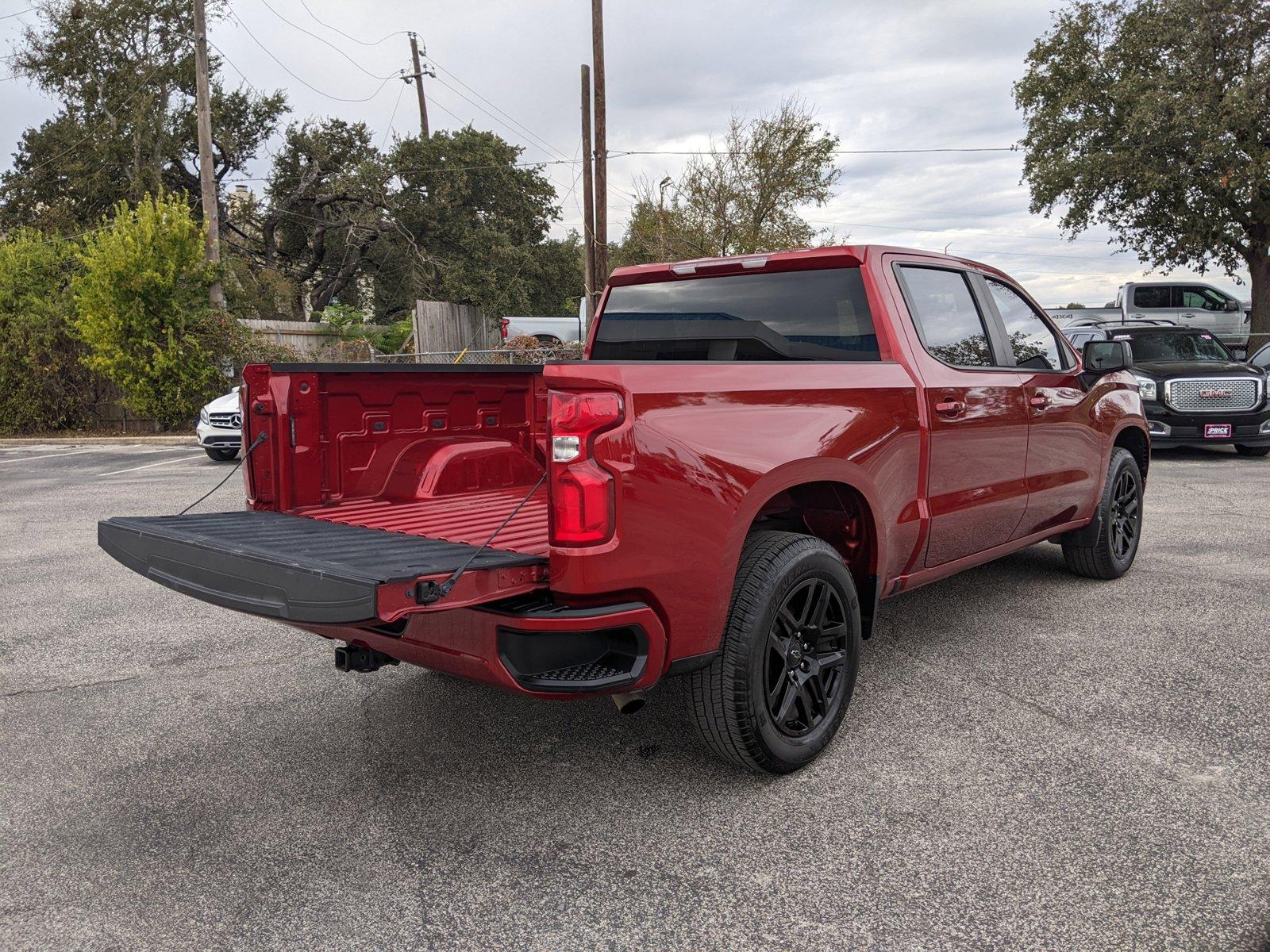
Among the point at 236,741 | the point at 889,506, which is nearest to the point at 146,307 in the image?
A: the point at 236,741

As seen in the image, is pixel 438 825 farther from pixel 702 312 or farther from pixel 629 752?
pixel 702 312

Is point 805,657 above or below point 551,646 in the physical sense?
below

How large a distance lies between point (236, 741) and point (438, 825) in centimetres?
121

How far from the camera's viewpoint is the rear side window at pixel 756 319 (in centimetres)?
411

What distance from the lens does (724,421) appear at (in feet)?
10.3

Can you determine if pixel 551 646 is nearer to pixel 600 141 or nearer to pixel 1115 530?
pixel 1115 530

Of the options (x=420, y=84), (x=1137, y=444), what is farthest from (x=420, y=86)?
(x=1137, y=444)

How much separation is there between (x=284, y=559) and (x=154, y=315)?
1785 centimetres

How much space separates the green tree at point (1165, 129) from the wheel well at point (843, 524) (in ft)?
70.5

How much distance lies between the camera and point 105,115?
108 ft

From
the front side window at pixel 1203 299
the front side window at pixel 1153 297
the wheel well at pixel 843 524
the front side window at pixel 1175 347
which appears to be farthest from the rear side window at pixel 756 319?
the front side window at pixel 1203 299

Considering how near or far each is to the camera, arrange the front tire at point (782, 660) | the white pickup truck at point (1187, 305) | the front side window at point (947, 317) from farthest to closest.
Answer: the white pickup truck at point (1187, 305) → the front side window at point (947, 317) → the front tire at point (782, 660)

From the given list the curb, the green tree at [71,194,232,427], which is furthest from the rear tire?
the green tree at [71,194,232,427]

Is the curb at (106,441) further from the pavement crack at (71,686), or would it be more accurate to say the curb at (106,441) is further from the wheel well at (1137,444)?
the wheel well at (1137,444)
